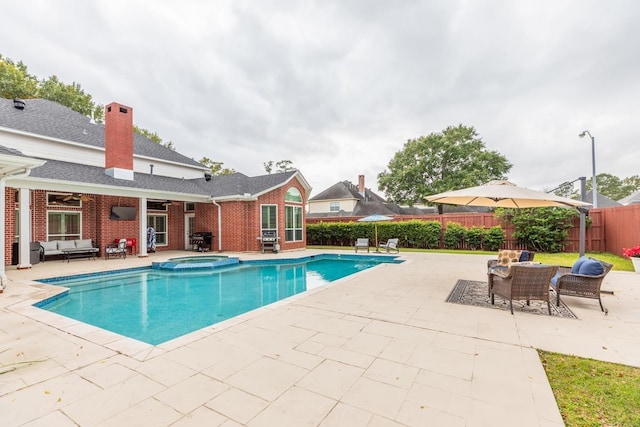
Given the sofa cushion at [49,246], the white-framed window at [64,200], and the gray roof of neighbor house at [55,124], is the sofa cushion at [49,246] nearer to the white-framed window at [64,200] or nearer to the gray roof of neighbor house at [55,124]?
the white-framed window at [64,200]

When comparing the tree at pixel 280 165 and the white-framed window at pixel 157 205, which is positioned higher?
the tree at pixel 280 165

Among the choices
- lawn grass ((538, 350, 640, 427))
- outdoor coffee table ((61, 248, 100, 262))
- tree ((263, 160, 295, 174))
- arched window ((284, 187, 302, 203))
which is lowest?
lawn grass ((538, 350, 640, 427))

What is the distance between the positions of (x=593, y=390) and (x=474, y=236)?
14.4m

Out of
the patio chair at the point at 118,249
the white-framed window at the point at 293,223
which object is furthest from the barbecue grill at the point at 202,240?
the white-framed window at the point at 293,223

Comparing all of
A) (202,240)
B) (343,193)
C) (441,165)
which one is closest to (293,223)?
(202,240)

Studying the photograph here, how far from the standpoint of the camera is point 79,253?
12.0m

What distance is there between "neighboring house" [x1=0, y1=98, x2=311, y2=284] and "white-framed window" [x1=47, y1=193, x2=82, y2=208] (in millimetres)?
31

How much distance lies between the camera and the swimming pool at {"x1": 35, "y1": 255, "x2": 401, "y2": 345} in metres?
5.18

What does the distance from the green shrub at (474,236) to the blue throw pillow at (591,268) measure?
10777mm

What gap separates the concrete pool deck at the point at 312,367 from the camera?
89.6 inches

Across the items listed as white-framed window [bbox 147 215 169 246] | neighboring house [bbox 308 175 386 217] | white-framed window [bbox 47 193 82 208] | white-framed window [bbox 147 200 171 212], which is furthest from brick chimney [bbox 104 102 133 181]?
neighboring house [bbox 308 175 386 217]

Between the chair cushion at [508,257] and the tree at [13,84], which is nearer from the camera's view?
the chair cushion at [508,257]

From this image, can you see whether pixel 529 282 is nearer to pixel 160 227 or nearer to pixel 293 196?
pixel 293 196

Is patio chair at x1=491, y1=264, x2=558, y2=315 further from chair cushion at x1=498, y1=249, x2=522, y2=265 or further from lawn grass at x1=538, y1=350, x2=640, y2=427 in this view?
chair cushion at x1=498, y1=249, x2=522, y2=265
